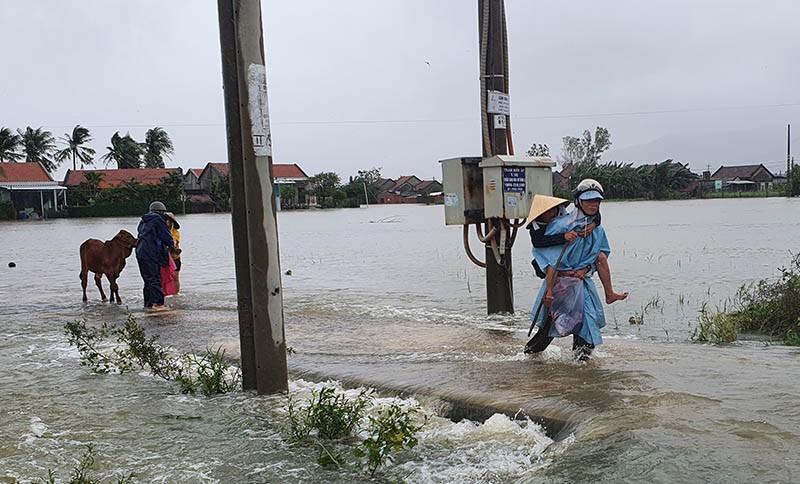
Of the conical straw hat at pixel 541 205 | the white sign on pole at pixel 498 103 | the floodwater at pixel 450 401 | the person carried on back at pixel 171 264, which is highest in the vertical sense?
the white sign on pole at pixel 498 103

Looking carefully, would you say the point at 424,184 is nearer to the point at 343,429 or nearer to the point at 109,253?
the point at 109,253

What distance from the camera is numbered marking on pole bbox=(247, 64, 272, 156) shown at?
5977 mm

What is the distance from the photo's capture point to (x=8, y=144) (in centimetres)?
7975

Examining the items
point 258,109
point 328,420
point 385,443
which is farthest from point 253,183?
point 385,443

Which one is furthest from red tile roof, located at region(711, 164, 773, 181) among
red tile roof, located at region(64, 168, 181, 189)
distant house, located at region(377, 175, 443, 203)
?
red tile roof, located at region(64, 168, 181, 189)

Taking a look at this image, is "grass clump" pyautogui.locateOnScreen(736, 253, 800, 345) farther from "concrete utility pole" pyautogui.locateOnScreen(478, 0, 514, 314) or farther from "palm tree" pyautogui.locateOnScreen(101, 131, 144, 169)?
"palm tree" pyautogui.locateOnScreen(101, 131, 144, 169)

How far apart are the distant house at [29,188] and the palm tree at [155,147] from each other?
1038 inches

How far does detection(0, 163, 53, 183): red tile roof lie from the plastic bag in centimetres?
6989

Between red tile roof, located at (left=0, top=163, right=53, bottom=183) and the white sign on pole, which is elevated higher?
red tile roof, located at (left=0, top=163, right=53, bottom=183)

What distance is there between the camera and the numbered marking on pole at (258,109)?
5977 mm

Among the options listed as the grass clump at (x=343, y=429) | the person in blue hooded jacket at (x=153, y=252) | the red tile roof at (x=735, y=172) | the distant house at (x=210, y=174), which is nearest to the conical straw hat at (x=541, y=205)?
the grass clump at (x=343, y=429)

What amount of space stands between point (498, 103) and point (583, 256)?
3565 millimetres

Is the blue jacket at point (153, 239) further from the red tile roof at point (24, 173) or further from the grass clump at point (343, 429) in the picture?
the red tile roof at point (24, 173)

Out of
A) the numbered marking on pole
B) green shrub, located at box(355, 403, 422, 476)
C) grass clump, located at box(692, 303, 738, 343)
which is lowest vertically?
grass clump, located at box(692, 303, 738, 343)
